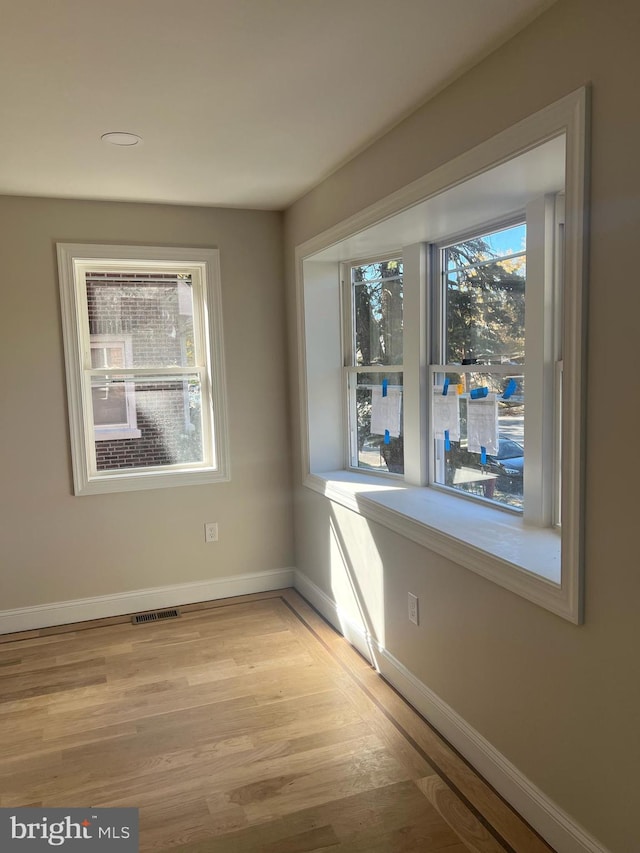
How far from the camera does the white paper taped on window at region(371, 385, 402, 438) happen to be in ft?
10.9

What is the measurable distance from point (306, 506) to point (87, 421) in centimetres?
136

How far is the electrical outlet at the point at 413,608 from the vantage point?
265cm

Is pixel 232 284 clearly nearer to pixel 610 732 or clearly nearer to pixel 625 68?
pixel 625 68

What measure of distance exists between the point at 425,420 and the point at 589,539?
4.85 ft

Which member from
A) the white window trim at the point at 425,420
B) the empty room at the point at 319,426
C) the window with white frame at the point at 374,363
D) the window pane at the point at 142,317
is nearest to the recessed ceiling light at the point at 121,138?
the empty room at the point at 319,426

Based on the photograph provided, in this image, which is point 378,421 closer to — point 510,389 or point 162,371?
point 510,389

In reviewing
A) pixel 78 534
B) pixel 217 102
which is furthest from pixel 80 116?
pixel 78 534

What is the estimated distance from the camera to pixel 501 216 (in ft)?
8.30

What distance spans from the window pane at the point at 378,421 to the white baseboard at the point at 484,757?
2.81ft

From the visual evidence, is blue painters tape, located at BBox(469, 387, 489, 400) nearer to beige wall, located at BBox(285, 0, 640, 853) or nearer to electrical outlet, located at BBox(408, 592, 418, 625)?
beige wall, located at BBox(285, 0, 640, 853)

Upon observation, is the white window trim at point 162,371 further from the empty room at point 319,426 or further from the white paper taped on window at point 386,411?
the white paper taped on window at point 386,411

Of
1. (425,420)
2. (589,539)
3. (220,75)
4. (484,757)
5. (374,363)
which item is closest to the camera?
(589,539)

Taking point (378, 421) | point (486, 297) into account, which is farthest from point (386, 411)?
point (486, 297)

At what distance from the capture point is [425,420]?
3.12m
